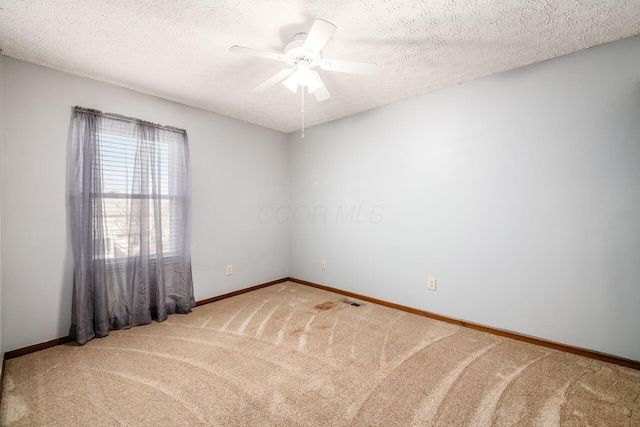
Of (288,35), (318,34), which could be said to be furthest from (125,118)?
(318,34)

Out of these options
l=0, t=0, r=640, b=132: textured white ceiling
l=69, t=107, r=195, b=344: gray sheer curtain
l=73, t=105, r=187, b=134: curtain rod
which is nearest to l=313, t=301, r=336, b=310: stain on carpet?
l=69, t=107, r=195, b=344: gray sheer curtain

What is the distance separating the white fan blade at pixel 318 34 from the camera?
4.86 feet

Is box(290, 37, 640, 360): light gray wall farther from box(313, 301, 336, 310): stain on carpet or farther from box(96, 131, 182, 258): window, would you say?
box(96, 131, 182, 258): window

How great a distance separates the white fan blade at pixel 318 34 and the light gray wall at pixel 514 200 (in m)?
1.71

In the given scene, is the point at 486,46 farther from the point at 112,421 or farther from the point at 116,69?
the point at 112,421

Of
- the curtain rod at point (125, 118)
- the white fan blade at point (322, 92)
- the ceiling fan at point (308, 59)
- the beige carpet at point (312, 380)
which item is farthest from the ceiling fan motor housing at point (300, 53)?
the beige carpet at point (312, 380)

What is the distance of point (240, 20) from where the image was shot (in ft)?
5.81

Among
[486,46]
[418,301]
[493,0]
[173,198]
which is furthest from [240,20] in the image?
[418,301]

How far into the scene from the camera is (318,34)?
1579mm

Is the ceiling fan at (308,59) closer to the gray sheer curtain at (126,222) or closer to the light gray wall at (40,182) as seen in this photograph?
the gray sheer curtain at (126,222)

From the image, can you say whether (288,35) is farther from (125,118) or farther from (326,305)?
(326,305)

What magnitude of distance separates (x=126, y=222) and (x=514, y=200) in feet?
11.8

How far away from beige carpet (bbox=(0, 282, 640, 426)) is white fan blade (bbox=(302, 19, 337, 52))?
2136 millimetres

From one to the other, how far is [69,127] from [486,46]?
3490mm
